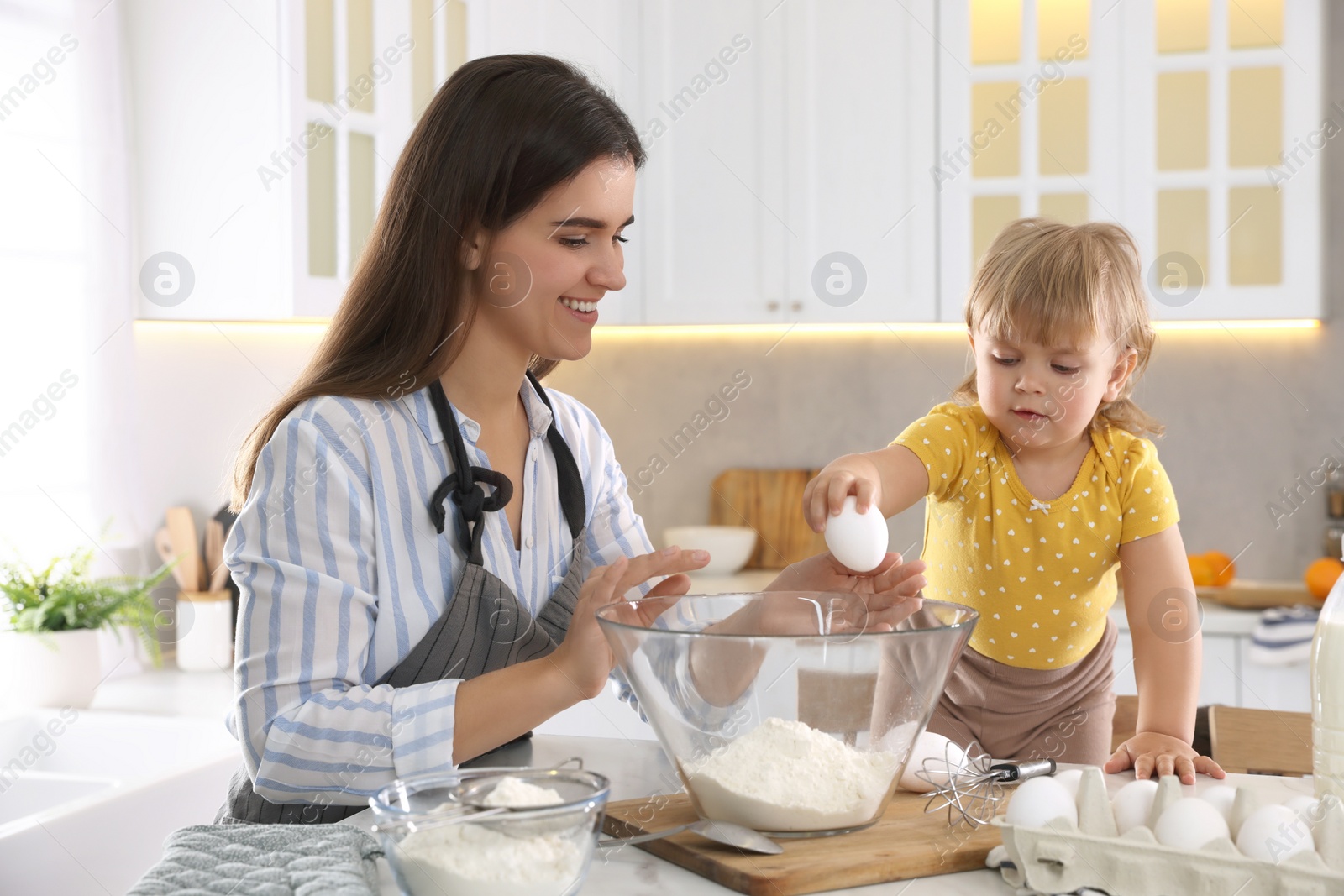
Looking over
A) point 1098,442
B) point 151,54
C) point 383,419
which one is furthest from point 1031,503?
point 151,54

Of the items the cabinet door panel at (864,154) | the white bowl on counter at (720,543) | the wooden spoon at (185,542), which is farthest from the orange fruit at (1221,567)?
the wooden spoon at (185,542)

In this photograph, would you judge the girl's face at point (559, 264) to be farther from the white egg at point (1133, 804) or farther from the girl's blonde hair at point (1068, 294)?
the white egg at point (1133, 804)

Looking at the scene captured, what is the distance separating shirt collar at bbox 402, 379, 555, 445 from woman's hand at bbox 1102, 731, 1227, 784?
694 mm

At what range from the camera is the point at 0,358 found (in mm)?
2090

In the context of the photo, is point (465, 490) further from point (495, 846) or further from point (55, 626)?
point (55, 626)

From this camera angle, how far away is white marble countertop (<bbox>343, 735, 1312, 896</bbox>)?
747 millimetres

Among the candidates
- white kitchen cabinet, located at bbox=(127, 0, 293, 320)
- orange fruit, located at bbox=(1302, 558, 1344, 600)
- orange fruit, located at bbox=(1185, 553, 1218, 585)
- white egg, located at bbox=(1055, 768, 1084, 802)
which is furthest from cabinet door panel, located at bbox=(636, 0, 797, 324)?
white egg, located at bbox=(1055, 768, 1084, 802)

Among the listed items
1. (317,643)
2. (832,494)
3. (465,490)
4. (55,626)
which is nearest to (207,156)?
(55,626)

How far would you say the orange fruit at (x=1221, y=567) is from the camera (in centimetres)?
267

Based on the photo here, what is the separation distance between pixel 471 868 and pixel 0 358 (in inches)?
72.4

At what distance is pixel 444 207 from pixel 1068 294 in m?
0.70

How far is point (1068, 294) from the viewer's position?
1312 millimetres

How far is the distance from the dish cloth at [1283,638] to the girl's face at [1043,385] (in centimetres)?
134

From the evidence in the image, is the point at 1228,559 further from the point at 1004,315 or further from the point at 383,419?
the point at 383,419
